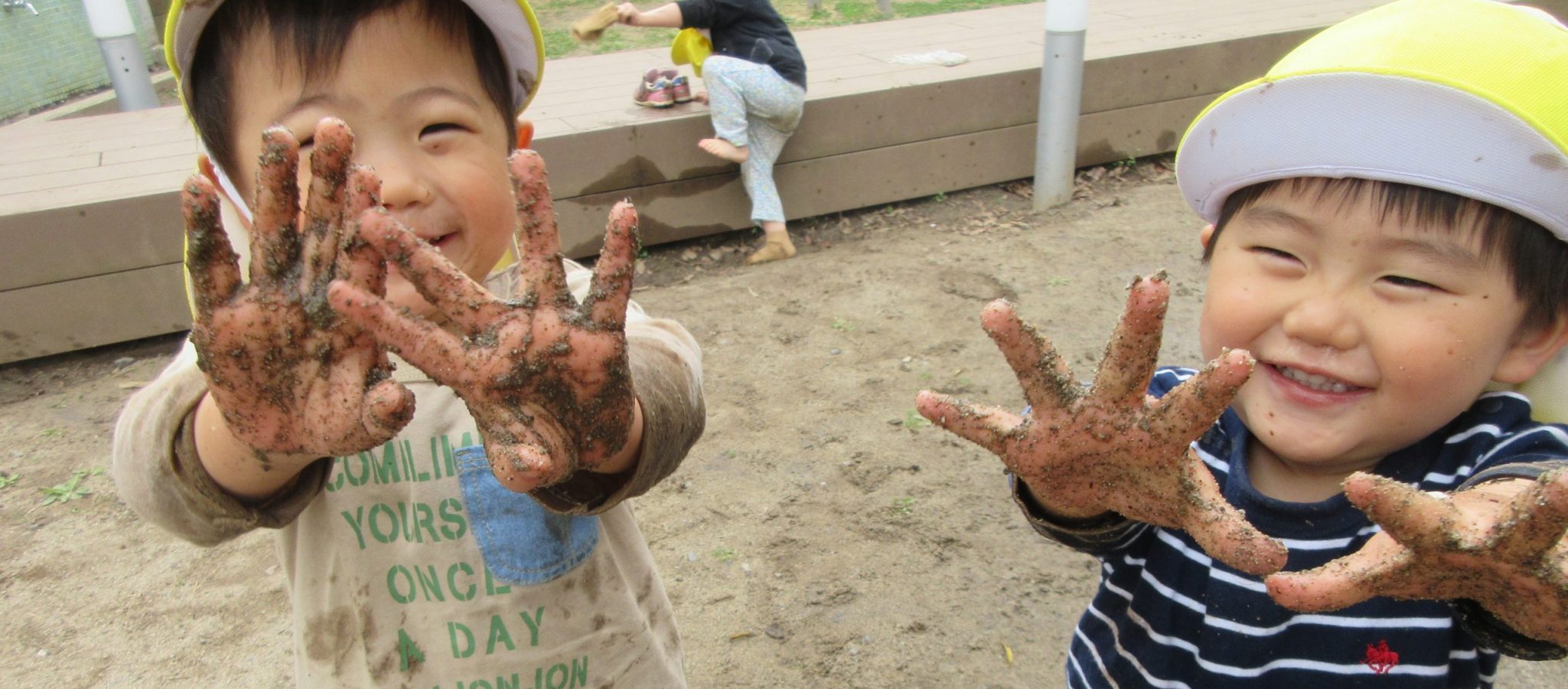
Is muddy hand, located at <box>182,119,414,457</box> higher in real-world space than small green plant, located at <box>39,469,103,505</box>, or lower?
higher

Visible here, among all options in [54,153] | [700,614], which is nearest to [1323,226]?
[700,614]

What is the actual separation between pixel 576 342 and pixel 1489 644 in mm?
1203

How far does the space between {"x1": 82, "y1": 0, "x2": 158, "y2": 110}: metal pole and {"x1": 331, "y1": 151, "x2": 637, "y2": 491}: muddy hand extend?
685 centimetres

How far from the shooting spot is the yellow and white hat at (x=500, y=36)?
4.47 ft

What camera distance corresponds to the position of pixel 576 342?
1034 mm

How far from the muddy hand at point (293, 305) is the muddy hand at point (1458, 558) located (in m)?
0.98

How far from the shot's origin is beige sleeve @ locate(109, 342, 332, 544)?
127cm

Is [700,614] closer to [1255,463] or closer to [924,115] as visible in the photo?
[1255,463]

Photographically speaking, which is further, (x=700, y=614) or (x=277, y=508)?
(x=700, y=614)

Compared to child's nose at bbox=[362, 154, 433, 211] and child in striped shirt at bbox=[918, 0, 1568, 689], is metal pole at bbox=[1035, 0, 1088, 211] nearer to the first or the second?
child in striped shirt at bbox=[918, 0, 1568, 689]

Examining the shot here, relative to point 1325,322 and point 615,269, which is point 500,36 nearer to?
point 615,269

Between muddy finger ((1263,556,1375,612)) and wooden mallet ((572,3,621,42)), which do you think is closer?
muddy finger ((1263,556,1375,612))

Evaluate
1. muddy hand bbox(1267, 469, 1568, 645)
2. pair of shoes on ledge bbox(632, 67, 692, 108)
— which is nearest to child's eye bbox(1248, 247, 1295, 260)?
muddy hand bbox(1267, 469, 1568, 645)

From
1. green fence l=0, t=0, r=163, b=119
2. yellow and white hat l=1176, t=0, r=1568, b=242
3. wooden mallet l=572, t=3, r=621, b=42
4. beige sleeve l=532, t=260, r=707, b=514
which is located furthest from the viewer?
green fence l=0, t=0, r=163, b=119
